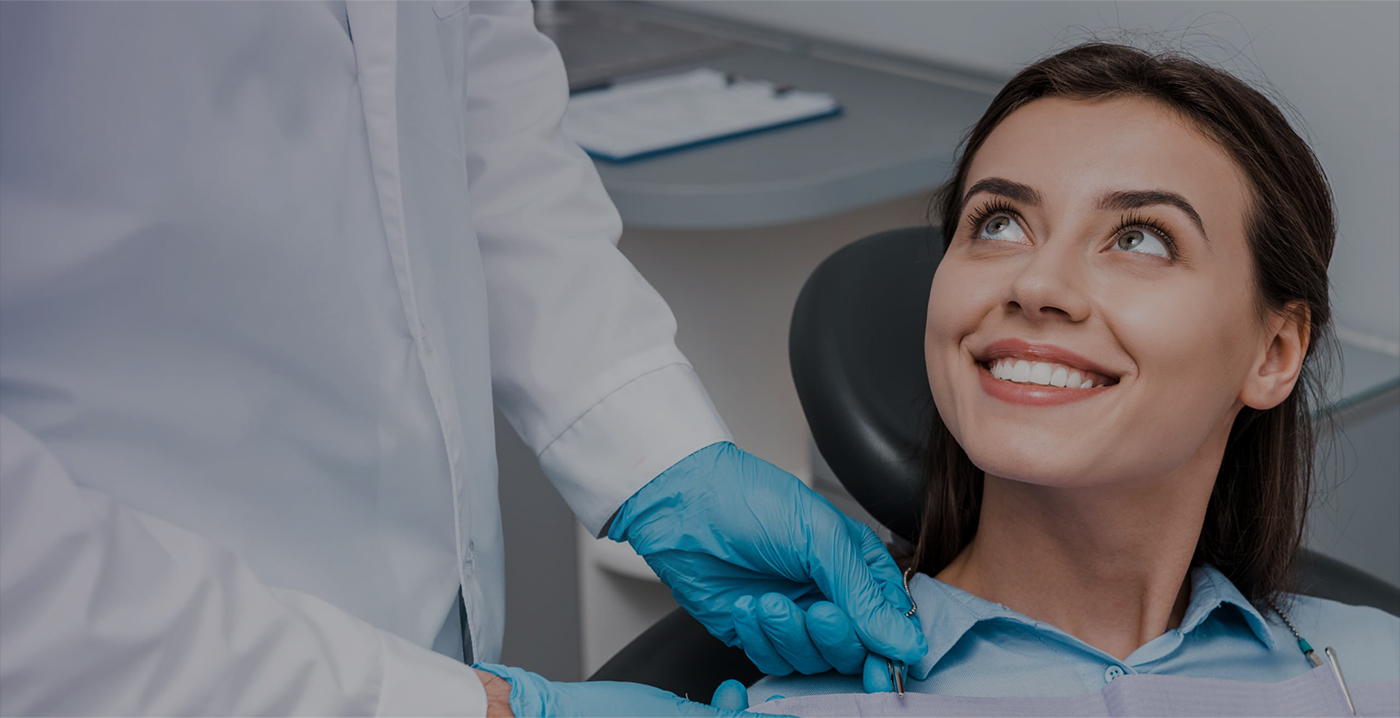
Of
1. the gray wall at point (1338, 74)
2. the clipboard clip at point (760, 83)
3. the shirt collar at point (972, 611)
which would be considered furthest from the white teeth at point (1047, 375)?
the clipboard clip at point (760, 83)

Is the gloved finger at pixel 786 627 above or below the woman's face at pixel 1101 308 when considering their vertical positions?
below

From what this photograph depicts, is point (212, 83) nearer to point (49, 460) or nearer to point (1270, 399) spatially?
point (49, 460)

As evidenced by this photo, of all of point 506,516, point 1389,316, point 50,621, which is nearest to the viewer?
point 50,621

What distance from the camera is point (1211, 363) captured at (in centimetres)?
106

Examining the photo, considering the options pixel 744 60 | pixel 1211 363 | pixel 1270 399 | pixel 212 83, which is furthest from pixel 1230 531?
pixel 744 60

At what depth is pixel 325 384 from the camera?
1014 millimetres

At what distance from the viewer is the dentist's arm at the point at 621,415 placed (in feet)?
3.67

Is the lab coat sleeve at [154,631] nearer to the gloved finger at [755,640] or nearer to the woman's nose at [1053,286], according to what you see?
the gloved finger at [755,640]

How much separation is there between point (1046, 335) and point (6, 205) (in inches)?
31.3

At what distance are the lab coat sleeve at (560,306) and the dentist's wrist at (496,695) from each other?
A: 248 millimetres

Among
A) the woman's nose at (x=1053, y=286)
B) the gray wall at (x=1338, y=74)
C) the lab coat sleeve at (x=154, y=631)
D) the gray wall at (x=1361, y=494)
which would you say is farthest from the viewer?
the gray wall at (x=1338, y=74)

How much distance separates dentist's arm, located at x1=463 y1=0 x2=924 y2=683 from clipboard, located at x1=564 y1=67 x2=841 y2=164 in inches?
23.3

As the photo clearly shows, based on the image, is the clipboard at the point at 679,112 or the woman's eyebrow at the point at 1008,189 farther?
the clipboard at the point at 679,112

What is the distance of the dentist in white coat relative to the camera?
83 centimetres
